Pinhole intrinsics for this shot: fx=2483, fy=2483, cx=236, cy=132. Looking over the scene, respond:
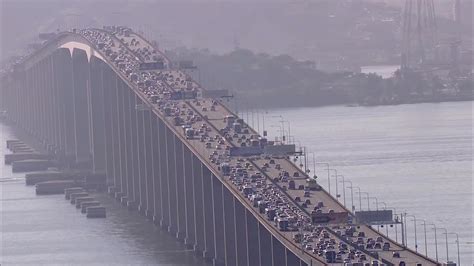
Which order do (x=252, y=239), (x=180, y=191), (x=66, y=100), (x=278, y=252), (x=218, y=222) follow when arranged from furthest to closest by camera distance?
(x=66, y=100), (x=180, y=191), (x=218, y=222), (x=252, y=239), (x=278, y=252)

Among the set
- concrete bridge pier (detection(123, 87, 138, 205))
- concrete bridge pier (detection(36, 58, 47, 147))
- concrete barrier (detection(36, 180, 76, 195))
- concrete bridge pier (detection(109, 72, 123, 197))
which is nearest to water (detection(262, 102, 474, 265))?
concrete bridge pier (detection(123, 87, 138, 205))

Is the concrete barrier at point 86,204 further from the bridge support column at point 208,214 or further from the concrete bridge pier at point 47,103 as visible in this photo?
the concrete bridge pier at point 47,103

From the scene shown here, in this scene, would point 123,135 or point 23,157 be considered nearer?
point 123,135

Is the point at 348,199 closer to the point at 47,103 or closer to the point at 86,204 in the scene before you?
the point at 86,204

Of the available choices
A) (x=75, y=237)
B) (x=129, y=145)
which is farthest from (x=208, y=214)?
(x=129, y=145)

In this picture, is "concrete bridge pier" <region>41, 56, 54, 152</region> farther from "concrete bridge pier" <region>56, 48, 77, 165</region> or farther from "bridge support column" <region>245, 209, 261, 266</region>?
"bridge support column" <region>245, 209, 261, 266</region>

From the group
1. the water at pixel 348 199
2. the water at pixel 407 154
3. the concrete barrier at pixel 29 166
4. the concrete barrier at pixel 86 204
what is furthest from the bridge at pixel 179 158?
the water at pixel 407 154
